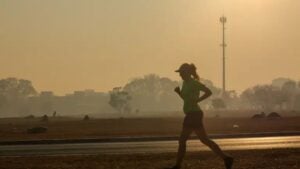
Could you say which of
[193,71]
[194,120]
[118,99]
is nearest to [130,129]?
[193,71]

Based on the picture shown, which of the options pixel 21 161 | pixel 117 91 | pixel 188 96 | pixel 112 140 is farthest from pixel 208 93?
pixel 117 91

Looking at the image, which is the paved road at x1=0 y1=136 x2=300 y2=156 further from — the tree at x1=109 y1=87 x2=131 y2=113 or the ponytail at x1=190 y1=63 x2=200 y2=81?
the tree at x1=109 y1=87 x2=131 y2=113

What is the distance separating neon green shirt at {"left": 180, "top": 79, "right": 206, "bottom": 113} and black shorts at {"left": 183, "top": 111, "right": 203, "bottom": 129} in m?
0.08

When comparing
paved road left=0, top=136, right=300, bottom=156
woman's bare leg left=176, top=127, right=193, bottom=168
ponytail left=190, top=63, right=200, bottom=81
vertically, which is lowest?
paved road left=0, top=136, right=300, bottom=156

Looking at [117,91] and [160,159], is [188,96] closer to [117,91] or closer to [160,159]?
[160,159]

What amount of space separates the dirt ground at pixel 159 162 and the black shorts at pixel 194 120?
36.5 inches

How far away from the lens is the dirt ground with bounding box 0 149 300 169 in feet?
47.8

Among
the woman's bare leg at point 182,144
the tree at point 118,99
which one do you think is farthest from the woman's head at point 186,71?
the tree at point 118,99

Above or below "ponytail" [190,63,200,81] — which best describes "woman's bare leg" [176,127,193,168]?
below

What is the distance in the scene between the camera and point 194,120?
13844 millimetres

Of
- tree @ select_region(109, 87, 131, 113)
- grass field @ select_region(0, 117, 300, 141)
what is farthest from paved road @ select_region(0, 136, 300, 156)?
tree @ select_region(109, 87, 131, 113)

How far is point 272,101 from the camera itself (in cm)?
19625

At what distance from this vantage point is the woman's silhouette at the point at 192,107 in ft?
45.4

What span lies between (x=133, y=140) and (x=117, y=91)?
517 ft
